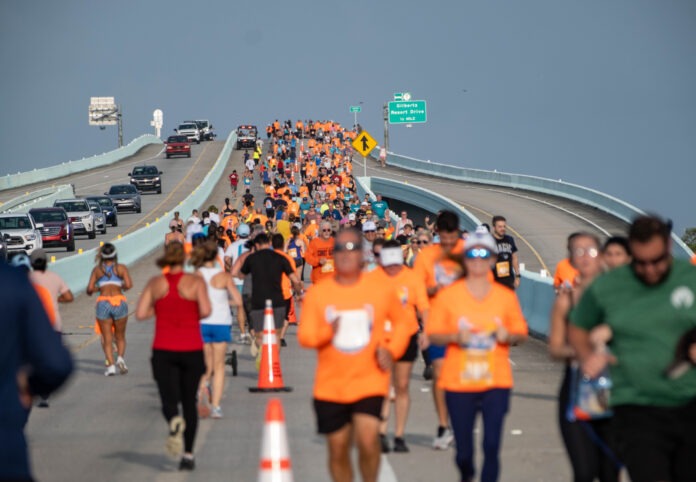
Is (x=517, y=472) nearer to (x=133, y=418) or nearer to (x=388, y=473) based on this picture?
(x=388, y=473)

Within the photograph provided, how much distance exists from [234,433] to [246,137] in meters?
93.0

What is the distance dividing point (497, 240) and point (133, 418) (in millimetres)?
5637

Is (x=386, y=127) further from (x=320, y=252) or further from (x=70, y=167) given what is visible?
(x=320, y=252)

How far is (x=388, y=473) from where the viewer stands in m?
11.0

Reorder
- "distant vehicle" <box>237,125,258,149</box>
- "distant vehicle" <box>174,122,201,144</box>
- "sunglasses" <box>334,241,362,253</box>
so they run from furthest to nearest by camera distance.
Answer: "distant vehicle" <box>174,122,201,144</box>
"distant vehicle" <box>237,125,258,149</box>
"sunglasses" <box>334,241,362,253</box>

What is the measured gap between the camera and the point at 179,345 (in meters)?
11.3

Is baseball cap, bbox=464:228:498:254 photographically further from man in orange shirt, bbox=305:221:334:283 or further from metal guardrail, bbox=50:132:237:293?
metal guardrail, bbox=50:132:237:293

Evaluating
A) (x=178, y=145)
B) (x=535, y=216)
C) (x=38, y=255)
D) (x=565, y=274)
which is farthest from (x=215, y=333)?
(x=178, y=145)

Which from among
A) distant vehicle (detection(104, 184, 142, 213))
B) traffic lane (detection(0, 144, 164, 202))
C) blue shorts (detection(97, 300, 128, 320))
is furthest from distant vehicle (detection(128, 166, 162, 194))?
blue shorts (detection(97, 300, 128, 320))

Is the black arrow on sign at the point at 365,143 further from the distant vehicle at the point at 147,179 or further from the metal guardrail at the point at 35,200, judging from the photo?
the distant vehicle at the point at 147,179

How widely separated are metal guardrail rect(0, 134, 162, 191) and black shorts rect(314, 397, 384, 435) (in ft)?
245

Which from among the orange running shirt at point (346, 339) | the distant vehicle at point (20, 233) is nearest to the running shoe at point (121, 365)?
the orange running shirt at point (346, 339)

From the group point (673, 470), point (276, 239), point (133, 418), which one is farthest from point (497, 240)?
point (673, 470)

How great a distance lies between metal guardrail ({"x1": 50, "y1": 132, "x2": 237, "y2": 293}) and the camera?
3291 cm
